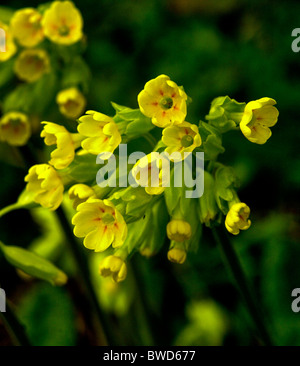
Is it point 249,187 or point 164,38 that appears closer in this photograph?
point 249,187

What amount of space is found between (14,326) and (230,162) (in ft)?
3.93

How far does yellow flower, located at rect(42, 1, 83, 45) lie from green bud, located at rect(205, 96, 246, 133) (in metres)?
0.59

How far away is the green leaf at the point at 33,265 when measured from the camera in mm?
1431

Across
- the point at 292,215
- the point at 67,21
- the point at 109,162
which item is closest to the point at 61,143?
the point at 109,162

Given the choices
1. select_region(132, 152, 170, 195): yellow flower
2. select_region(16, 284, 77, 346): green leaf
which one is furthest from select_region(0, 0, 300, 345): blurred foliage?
select_region(132, 152, 170, 195): yellow flower

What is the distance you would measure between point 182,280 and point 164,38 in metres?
1.01

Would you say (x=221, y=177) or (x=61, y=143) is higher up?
(x=61, y=143)

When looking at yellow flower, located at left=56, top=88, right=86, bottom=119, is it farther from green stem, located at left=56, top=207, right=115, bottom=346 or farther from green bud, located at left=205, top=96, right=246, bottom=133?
green bud, located at left=205, top=96, right=246, bottom=133

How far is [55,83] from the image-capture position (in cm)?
179

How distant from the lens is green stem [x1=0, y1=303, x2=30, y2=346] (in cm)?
137

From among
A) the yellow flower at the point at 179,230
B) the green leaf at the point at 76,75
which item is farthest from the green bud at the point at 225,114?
the green leaf at the point at 76,75

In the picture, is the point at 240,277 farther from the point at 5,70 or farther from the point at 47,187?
the point at 5,70

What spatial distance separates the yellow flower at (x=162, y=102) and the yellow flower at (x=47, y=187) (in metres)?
0.24

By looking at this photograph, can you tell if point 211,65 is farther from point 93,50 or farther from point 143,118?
point 143,118
